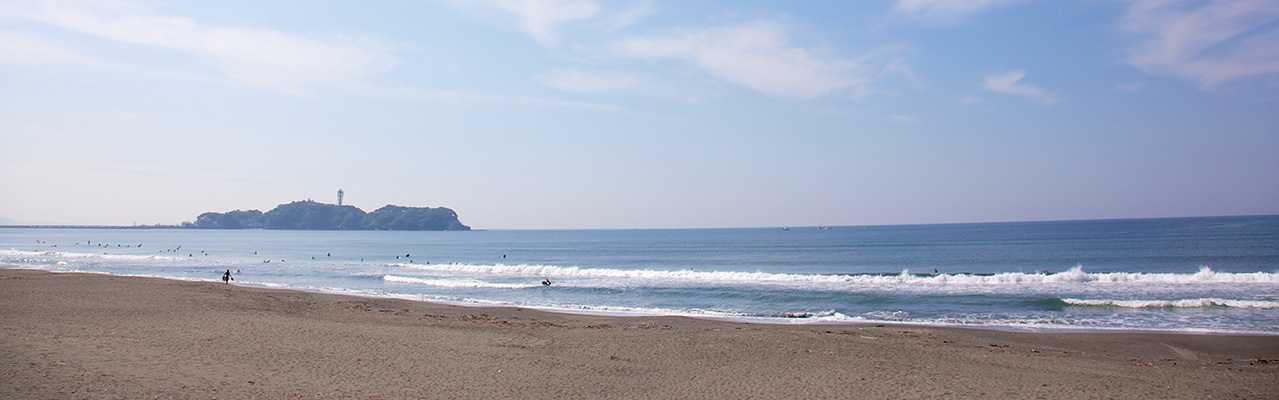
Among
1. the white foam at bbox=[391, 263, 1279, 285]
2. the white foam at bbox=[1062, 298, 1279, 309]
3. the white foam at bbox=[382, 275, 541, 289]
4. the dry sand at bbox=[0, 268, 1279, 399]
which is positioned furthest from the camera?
the white foam at bbox=[382, 275, 541, 289]

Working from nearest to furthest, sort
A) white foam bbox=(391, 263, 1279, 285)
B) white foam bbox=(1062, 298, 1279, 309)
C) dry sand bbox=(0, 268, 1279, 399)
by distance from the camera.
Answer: dry sand bbox=(0, 268, 1279, 399) < white foam bbox=(1062, 298, 1279, 309) < white foam bbox=(391, 263, 1279, 285)

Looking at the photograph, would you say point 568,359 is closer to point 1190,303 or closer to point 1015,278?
point 1190,303

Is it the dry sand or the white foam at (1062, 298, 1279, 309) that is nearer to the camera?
the dry sand

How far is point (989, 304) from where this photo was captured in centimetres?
2327

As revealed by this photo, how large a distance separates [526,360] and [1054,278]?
97.1ft

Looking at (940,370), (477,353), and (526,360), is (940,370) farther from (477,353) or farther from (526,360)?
(477,353)

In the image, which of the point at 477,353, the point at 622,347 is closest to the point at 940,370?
the point at 622,347

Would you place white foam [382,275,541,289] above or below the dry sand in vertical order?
below

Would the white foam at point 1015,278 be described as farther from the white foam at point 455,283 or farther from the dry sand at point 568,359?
the dry sand at point 568,359

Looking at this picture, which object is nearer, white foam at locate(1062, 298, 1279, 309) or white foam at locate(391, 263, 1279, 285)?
white foam at locate(1062, 298, 1279, 309)

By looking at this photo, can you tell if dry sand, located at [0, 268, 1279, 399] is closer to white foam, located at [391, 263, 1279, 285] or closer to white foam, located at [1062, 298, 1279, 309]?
white foam, located at [1062, 298, 1279, 309]

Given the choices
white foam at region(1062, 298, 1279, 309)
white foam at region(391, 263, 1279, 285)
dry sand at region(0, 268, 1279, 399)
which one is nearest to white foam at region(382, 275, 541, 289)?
white foam at region(391, 263, 1279, 285)

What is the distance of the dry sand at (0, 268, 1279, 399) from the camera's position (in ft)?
31.1

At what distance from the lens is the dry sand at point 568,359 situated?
9477mm
